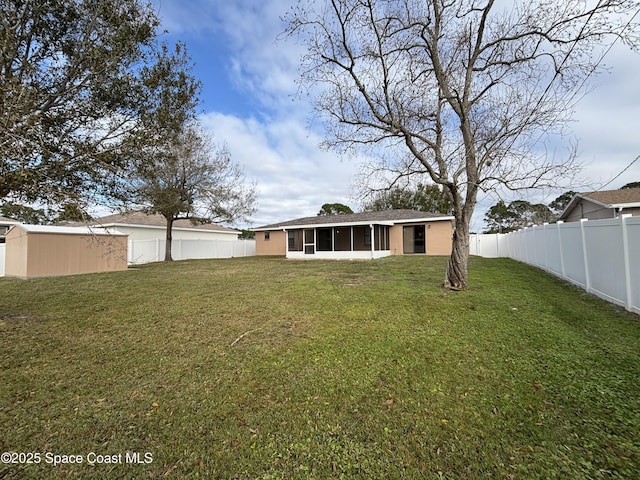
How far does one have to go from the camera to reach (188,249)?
75.8 ft

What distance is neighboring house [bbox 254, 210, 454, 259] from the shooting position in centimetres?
1931

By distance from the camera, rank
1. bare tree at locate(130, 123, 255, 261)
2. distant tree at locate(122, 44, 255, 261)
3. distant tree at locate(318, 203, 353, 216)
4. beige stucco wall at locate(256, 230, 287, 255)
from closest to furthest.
Result: distant tree at locate(122, 44, 255, 261), bare tree at locate(130, 123, 255, 261), beige stucco wall at locate(256, 230, 287, 255), distant tree at locate(318, 203, 353, 216)

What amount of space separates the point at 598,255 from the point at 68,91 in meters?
9.37

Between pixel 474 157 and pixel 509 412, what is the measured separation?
601 cm

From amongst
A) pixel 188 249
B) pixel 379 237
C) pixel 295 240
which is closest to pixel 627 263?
pixel 379 237

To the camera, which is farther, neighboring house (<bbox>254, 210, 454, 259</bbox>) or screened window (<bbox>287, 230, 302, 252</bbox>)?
screened window (<bbox>287, 230, 302, 252</bbox>)

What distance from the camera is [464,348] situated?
363cm

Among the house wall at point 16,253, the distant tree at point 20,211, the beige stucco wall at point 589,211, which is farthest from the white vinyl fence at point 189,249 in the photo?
A: the beige stucco wall at point 589,211

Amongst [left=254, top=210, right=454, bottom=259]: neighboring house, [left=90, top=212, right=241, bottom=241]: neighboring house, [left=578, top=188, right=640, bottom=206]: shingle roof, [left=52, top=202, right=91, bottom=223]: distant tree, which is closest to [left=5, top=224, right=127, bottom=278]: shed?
[left=90, top=212, right=241, bottom=241]: neighboring house

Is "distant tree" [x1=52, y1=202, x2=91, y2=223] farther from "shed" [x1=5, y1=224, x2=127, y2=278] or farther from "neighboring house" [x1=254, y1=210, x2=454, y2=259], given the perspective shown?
"neighboring house" [x1=254, y1=210, x2=454, y2=259]

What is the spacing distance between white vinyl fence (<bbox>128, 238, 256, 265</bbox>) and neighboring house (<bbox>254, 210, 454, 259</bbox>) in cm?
681

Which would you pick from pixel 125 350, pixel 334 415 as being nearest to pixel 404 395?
pixel 334 415

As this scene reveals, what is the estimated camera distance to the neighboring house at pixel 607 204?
12852mm

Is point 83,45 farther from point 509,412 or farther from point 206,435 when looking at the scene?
point 509,412
